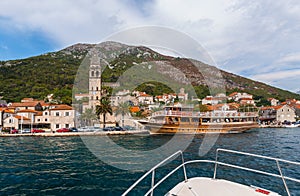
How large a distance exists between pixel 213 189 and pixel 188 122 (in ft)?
104

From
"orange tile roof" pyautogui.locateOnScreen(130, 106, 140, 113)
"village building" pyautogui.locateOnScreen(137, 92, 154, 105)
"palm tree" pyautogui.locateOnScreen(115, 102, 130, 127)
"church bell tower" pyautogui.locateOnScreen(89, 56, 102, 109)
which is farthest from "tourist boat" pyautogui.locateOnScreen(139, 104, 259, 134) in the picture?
"village building" pyautogui.locateOnScreen(137, 92, 154, 105)

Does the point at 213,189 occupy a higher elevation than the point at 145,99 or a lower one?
lower

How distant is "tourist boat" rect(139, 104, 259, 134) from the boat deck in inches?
1173

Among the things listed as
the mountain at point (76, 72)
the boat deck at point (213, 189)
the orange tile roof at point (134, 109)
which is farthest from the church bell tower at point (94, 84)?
the boat deck at point (213, 189)

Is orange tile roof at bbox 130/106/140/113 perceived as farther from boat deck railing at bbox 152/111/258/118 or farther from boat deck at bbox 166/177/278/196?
boat deck at bbox 166/177/278/196

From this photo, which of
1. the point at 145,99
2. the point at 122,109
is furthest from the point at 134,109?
the point at 145,99

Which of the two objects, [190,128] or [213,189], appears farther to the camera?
[190,128]

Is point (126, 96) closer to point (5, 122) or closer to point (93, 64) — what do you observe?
point (93, 64)

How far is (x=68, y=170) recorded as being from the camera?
11.8 metres

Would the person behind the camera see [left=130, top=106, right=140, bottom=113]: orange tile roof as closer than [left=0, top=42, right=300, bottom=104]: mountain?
Yes

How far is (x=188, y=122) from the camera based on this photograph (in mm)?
35062

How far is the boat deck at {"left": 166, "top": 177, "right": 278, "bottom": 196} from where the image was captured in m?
Result: 3.77

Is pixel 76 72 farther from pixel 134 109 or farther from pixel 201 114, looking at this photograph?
pixel 201 114

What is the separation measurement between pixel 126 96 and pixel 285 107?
1904 inches
